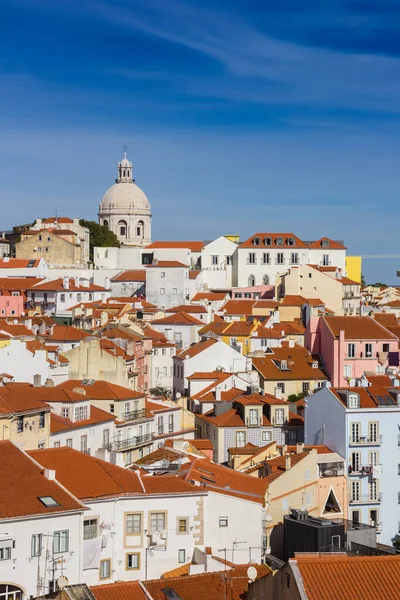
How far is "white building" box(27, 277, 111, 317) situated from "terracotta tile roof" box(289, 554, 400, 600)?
64.1m

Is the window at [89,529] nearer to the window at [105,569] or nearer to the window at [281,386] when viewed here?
the window at [105,569]

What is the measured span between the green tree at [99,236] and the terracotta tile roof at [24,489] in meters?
89.8

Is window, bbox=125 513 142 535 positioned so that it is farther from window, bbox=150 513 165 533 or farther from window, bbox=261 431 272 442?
window, bbox=261 431 272 442

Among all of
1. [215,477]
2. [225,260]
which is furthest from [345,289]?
[215,477]

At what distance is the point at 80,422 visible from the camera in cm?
4081

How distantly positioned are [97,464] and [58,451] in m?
1.13

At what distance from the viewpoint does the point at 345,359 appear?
207 feet

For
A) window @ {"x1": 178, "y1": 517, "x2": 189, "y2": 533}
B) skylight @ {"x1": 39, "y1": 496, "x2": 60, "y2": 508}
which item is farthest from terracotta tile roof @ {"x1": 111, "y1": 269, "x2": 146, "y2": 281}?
skylight @ {"x1": 39, "y1": 496, "x2": 60, "y2": 508}

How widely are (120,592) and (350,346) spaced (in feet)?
130

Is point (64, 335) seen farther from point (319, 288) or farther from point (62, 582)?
point (62, 582)

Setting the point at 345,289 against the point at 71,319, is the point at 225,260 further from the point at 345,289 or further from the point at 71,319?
the point at 71,319

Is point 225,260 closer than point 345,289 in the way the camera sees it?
No

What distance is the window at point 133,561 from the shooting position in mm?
30516

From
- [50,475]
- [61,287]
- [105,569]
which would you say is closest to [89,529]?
[105,569]
